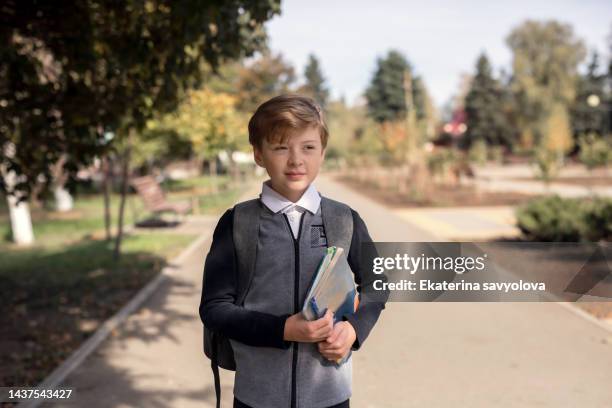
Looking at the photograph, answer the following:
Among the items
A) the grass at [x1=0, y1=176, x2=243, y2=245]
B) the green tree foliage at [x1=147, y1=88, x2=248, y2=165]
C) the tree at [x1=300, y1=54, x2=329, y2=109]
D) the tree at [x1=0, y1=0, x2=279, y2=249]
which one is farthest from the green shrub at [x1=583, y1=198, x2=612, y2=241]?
the tree at [x1=300, y1=54, x2=329, y2=109]

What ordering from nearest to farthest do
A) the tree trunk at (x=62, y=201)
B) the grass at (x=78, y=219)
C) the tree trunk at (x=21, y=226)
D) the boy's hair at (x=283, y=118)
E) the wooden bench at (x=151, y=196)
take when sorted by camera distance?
the boy's hair at (x=283, y=118)
the tree trunk at (x=21, y=226)
the wooden bench at (x=151, y=196)
the grass at (x=78, y=219)
the tree trunk at (x=62, y=201)

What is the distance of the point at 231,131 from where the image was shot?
1848cm

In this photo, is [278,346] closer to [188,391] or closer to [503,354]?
[188,391]

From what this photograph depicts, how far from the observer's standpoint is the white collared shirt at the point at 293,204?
70.7 inches

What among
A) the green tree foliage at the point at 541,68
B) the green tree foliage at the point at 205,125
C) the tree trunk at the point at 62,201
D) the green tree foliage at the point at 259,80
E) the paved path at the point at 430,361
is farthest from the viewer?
the green tree foliage at the point at 541,68

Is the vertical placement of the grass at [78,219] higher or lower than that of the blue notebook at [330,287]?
lower

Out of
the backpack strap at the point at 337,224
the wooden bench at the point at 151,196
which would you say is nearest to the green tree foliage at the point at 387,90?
the wooden bench at the point at 151,196

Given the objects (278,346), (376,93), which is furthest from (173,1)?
(376,93)

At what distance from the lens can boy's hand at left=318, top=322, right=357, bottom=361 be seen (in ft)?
5.49

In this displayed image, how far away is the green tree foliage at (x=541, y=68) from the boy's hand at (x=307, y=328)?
181 ft

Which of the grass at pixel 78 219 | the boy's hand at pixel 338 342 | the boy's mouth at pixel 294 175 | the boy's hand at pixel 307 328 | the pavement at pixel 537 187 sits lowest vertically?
the pavement at pixel 537 187

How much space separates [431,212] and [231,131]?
682 centimetres

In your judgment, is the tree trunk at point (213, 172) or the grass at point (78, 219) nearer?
the grass at point (78, 219)

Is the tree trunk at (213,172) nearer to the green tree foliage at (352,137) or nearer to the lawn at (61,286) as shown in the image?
the green tree foliage at (352,137)
